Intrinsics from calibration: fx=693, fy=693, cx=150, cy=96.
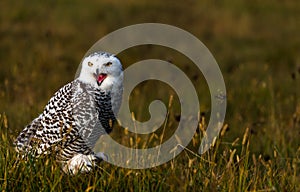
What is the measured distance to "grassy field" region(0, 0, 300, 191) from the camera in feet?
13.6

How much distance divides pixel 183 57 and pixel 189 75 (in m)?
1.56

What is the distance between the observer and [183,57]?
11273 millimetres

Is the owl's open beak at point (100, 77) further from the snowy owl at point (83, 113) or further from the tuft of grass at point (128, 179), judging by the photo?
the tuft of grass at point (128, 179)


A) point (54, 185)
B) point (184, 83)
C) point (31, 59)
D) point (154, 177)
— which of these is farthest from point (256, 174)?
point (31, 59)

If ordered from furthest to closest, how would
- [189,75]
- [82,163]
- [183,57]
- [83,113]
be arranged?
1. [183,57]
2. [189,75]
3. [83,113]
4. [82,163]

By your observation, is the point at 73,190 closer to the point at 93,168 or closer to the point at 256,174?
the point at 93,168

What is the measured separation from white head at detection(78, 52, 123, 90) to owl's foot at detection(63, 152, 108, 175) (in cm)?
49

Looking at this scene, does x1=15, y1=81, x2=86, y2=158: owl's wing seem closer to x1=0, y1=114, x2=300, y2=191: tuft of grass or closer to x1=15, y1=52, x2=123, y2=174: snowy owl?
x1=15, y1=52, x2=123, y2=174: snowy owl

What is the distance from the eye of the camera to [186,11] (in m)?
13.6

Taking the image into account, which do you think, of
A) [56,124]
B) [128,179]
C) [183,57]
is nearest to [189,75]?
[183,57]

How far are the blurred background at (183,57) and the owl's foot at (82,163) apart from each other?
143cm

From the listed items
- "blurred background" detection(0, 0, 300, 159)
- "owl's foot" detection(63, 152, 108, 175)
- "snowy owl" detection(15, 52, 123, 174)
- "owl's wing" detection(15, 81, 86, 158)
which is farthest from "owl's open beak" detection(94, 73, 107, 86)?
"blurred background" detection(0, 0, 300, 159)

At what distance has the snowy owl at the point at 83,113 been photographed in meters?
4.75

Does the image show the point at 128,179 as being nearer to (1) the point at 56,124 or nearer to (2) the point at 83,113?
(2) the point at 83,113
